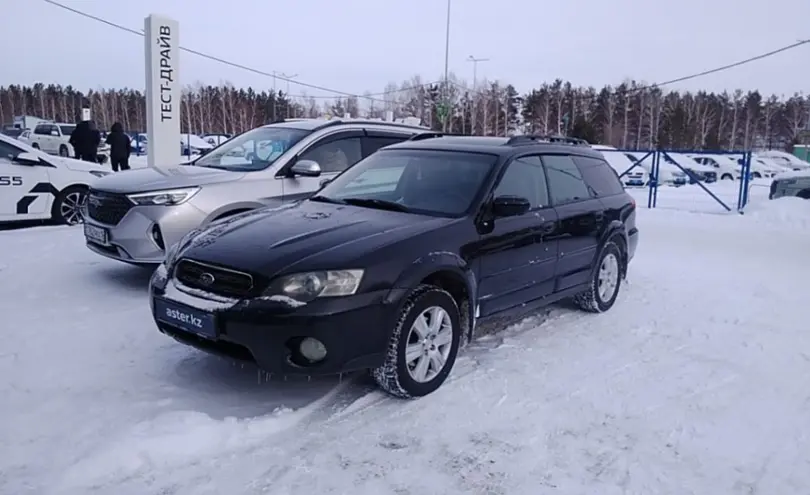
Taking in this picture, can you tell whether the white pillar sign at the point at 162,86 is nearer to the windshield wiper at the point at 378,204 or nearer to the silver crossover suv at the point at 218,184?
the silver crossover suv at the point at 218,184

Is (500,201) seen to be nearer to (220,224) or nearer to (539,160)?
(539,160)

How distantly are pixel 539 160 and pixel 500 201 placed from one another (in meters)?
1.05

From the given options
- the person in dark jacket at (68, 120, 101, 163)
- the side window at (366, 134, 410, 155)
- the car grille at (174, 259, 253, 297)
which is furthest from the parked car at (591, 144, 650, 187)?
the car grille at (174, 259, 253, 297)

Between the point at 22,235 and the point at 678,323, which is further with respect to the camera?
the point at 22,235

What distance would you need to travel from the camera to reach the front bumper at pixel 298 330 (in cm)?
333

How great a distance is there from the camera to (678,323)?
5.60 m

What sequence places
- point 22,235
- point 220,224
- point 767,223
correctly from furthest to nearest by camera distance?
1. point 767,223
2. point 22,235
3. point 220,224

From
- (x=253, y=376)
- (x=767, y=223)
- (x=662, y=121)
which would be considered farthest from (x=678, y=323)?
(x=662, y=121)

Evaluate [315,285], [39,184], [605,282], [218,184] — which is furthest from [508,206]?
[39,184]

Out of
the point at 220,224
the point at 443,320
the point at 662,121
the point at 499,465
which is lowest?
the point at 499,465

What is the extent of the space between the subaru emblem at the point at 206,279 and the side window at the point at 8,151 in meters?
7.00

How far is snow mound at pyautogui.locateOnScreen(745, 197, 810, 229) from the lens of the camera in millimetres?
11848

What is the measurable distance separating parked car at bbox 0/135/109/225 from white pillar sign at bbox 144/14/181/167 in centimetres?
246

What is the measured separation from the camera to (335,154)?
6871mm
